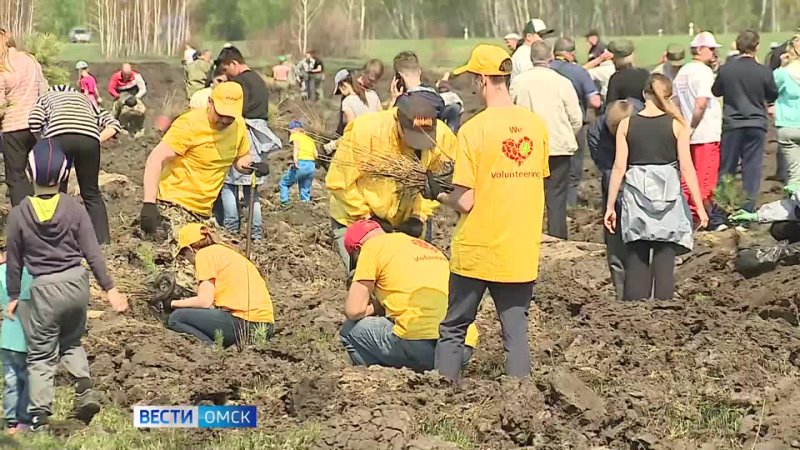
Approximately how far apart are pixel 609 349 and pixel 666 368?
50 cm

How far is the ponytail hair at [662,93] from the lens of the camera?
8.10 metres

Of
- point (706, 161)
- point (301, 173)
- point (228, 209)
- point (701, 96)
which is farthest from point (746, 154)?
point (228, 209)

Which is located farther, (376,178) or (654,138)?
(654,138)

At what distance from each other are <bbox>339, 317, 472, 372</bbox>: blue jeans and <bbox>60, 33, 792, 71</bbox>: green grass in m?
29.1

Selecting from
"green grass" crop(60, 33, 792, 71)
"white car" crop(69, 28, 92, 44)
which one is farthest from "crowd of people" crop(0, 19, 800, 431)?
"white car" crop(69, 28, 92, 44)

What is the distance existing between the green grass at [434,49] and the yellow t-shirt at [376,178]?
92.7 ft

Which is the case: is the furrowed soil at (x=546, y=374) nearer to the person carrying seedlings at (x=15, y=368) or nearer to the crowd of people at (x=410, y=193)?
the crowd of people at (x=410, y=193)

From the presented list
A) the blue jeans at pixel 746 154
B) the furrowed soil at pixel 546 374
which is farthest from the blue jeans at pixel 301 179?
the blue jeans at pixel 746 154

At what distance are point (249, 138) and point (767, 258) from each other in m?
4.61

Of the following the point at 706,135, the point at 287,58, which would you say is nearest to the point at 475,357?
the point at 706,135

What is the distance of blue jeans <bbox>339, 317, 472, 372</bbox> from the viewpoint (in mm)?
6957

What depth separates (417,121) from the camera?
7.29m

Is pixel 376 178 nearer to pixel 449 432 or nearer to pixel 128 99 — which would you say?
pixel 449 432

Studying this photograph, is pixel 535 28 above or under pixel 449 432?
above
